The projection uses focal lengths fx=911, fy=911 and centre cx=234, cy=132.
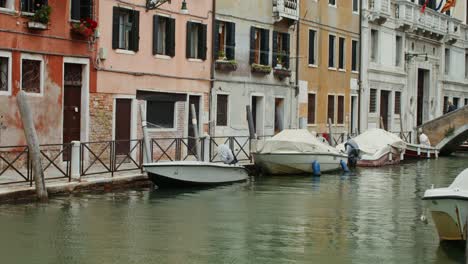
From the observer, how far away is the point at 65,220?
14539mm

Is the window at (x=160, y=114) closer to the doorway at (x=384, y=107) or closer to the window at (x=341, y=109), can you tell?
the window at (x=341, y=109)

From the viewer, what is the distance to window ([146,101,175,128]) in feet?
80.2

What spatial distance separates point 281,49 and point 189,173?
1184cm

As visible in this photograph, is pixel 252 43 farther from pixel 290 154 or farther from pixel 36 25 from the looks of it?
pixel 36 25

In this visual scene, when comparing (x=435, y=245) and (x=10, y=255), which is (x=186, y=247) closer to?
(x=10, y=255)

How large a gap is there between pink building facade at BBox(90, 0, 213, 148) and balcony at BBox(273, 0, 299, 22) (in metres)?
4.03

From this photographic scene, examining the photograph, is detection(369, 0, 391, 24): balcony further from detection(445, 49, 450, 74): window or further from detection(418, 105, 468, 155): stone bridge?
detection(445, 49, 450, 74): window

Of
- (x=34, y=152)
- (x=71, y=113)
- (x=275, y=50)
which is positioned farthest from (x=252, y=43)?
(x=34, y=152)

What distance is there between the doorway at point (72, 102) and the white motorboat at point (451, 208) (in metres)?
11.1

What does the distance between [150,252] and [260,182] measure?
11405 millimetres

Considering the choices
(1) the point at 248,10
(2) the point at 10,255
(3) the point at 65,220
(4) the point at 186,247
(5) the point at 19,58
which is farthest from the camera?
(1) the point at 248,10

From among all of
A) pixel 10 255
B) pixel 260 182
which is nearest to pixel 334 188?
pixel 260 182

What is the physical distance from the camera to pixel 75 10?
21281mm

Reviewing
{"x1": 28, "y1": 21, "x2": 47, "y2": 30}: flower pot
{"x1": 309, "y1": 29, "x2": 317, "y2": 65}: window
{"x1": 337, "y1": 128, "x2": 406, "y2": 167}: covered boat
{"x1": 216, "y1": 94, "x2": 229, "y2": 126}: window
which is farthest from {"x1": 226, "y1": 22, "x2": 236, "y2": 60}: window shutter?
{"x1": 28, "y1": 21, "x2": 47, "y2": 30}: flower pot
